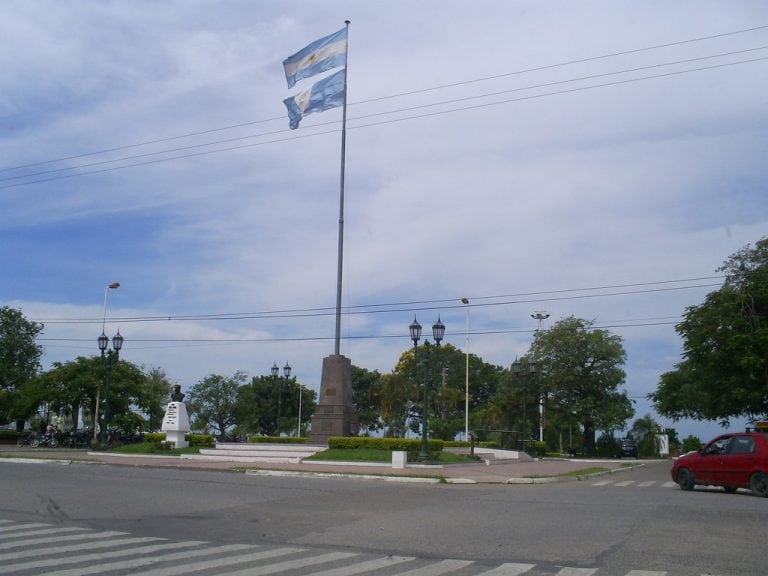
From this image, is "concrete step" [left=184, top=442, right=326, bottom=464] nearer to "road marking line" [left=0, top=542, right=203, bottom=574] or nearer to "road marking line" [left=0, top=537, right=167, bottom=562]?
"road marking line" [left=0, top=537, right=167, bottom=562]

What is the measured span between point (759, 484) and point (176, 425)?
27222mm

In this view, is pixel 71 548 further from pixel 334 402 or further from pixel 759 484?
pixel 334 402

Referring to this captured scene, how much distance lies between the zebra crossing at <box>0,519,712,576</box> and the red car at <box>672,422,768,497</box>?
11.4 meters

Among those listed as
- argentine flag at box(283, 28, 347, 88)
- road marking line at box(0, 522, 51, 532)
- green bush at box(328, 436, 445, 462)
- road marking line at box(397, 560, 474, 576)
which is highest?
argentine flag at box(283, 28, 347, 88)

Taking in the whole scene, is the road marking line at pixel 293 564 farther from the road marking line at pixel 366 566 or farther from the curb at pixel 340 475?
the curb at pixel 340 475

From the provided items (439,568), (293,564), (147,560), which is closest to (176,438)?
(147,560)

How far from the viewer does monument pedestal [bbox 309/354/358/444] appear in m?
34.5

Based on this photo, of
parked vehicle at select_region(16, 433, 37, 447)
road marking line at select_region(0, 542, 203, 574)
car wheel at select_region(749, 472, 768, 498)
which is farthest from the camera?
parked vehicle at select_region(16, 433, 37, 447)

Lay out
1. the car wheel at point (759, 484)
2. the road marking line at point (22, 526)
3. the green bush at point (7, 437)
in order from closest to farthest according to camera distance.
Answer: the road marking line at point (22, 526), the car wheel at point (759, 484), the green bush at point (7, 437)

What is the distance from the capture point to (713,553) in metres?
9.37

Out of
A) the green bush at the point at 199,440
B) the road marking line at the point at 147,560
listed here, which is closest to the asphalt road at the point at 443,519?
the road marking line at the point at 147,560

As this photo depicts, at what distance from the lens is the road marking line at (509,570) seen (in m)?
8.16

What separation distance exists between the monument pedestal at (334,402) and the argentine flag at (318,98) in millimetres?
11612

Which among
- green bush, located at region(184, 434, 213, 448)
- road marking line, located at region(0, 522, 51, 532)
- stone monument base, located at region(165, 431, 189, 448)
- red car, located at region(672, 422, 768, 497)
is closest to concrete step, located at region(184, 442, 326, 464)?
green bush, located at region(184, 434, 213, 448)
